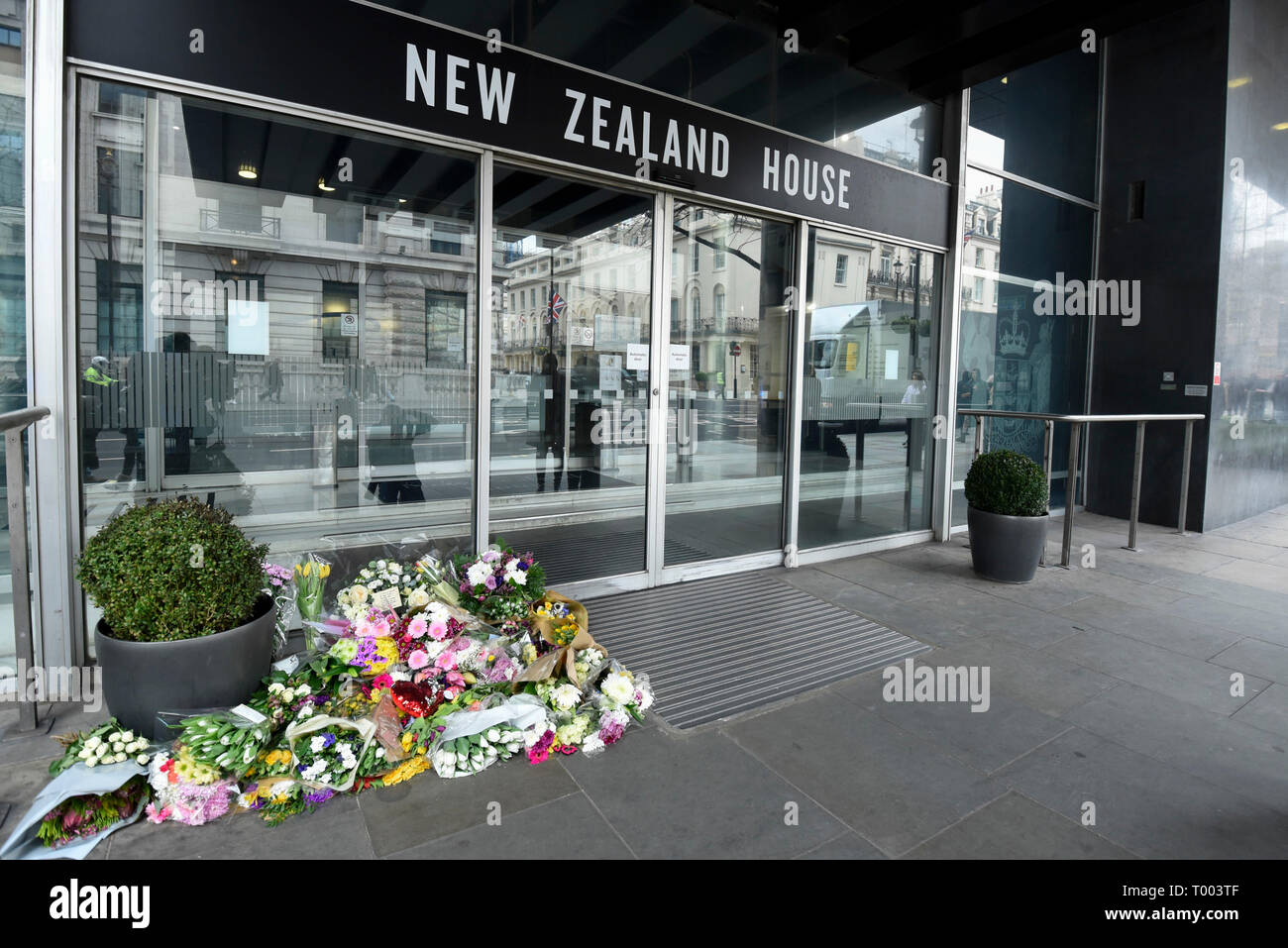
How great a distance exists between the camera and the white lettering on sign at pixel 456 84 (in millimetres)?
3480

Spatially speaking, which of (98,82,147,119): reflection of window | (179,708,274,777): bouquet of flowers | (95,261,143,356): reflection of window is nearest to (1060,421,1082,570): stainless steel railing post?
(179,708,274,777): bouquet of flowers

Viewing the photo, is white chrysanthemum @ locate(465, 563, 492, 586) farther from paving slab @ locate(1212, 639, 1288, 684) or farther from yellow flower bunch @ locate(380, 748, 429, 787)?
paving slab @ locate(1212, 639, 1288, 684)

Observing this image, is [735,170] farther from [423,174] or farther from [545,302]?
[423,174]

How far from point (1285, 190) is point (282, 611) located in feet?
32.1

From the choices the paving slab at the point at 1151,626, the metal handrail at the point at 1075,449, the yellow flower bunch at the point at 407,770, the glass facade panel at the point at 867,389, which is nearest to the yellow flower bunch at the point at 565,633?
the yellow flower bunch at the point at 407,770

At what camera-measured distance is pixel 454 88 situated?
360 cm

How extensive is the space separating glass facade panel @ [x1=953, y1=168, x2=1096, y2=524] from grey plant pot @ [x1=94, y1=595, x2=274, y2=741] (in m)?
5.58

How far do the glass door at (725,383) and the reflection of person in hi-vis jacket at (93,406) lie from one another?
286cm

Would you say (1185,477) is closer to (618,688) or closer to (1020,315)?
(1020,315)

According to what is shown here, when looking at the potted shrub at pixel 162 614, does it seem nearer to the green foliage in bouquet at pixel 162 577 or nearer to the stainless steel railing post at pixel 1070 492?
the green foliage in bouquet at pixel 162 577

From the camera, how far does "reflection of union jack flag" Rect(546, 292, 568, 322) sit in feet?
14.1

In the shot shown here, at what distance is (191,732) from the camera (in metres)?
2.30

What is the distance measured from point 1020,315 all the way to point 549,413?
4908 millimetres

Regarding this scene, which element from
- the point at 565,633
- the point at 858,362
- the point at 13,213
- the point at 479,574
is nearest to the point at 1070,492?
the point at 858,362
